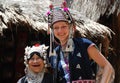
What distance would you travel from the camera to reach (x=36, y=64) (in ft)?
11.3

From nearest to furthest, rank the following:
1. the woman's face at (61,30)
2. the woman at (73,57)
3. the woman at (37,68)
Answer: the woman at (73,57), the woman's face at (61,30), the woman at (37,68)

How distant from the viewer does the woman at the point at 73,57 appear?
3.02m

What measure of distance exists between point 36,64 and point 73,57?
48cm

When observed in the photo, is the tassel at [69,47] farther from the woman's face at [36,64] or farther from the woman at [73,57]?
the woman's face at [36,64]

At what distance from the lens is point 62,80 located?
3.17 m

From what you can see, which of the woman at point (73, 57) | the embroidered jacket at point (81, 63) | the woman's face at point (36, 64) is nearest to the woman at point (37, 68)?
the woman's face at point (36, 64)

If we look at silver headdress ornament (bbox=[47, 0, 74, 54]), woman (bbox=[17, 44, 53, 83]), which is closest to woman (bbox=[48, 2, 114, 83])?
silver headdress ornament (bbox=[47, 0, 74, 54])

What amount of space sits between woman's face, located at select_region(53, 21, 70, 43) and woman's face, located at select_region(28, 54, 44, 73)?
43 centimetres

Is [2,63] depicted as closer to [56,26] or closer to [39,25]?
[39,25]

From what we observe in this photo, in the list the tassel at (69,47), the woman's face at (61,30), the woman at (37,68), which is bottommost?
the woman at (37,68)

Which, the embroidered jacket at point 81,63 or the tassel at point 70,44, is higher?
the tassel at point 70,44

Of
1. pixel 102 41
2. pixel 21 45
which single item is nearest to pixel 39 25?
pixel 21 45

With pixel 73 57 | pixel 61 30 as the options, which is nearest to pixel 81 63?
pixel 73 57

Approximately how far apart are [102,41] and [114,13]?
1.46 meters
